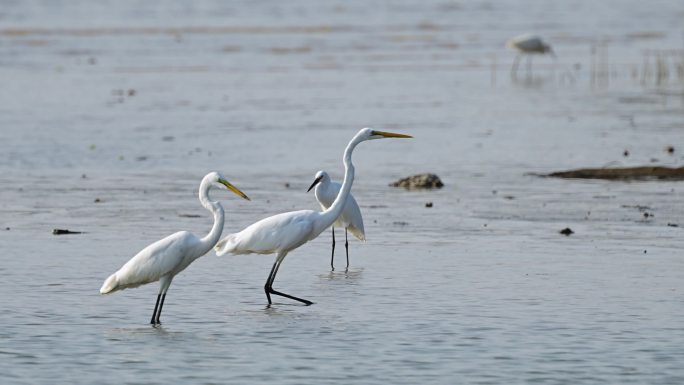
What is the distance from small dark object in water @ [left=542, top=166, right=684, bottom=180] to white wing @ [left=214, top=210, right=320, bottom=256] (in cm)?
700

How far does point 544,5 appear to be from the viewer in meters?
60.1

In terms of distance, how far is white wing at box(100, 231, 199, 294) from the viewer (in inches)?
379

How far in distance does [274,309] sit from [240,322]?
0.65m

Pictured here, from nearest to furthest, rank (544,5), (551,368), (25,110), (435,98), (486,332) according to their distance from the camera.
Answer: (551,368), (486,332), (25,110), (435,98), (544,5)

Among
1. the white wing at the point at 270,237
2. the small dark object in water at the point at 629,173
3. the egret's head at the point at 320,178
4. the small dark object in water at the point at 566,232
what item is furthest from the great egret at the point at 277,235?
the small dark object in water at the point at 629,173

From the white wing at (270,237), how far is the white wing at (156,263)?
0.82 metres

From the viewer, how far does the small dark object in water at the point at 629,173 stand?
16609 mm

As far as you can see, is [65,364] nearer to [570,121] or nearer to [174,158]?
[174,158]

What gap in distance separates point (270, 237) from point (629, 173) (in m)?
7.54

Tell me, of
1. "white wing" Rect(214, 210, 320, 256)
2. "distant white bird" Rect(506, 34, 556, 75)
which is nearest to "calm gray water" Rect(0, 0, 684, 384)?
"white wing" Rect(214, 210, 320, 256)

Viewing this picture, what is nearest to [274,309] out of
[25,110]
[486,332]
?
[486,332]

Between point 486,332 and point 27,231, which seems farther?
point 27,231

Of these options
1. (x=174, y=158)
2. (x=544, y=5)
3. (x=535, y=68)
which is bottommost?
(x=174, y=158)

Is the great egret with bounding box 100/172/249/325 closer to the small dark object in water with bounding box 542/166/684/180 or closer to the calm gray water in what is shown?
the calm gray water
